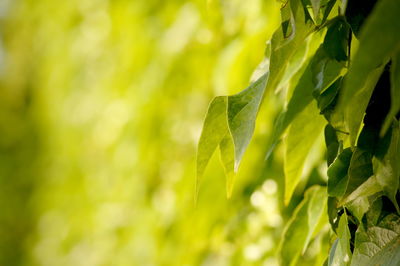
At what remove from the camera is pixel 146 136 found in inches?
79.3

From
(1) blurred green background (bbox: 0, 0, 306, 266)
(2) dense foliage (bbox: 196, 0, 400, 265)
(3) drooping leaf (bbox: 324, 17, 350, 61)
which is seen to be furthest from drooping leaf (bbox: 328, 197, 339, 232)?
(1) blurred green background (bbox: 0, 0, 306, 266)

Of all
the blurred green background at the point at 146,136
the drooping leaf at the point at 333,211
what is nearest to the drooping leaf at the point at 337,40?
the drooping leaf at the point at 333,211

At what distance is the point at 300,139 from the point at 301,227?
3.6 inches

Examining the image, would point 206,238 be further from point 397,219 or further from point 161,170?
point 397,219

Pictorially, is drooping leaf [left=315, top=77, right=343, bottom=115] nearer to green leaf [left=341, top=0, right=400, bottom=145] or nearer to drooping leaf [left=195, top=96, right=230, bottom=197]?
drooping leaf [left=195, top=96, right=230, bottom=197]

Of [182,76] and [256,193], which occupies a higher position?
[182,76]

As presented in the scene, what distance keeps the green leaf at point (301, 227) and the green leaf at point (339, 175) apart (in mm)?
122

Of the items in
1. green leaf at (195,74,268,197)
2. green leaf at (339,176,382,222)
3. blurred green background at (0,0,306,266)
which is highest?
blurred green background at (0,0,306,266)

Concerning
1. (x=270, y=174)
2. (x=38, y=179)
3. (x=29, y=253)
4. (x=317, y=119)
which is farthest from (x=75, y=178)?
(x=317, y=119)

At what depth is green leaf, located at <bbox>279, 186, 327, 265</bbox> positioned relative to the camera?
0.59 meters

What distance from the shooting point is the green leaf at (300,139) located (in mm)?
550

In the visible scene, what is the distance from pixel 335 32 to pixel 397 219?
0.43ft

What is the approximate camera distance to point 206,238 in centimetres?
136

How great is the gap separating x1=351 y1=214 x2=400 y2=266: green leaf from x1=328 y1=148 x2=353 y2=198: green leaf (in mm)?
30
